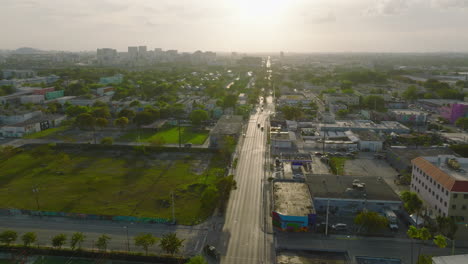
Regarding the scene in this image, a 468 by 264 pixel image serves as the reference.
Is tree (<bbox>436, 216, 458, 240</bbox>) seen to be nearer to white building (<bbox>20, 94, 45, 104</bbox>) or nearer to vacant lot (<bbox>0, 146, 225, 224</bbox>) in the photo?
vacant lot (<bbox>0, 146, 225, 224</bbox>)

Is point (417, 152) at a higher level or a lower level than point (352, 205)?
higher

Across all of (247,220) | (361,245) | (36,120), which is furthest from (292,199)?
(36,120)

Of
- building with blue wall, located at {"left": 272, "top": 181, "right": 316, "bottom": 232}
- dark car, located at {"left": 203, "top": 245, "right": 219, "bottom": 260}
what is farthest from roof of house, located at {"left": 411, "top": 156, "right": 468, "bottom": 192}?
dark car, located at {"left": 203, "top": 245, "right": 219, "bottom": 260}

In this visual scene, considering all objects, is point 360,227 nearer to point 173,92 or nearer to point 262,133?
point 262,133

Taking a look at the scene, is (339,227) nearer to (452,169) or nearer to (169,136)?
(452,169)

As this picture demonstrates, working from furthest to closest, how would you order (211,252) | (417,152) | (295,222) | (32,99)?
(32,99)
(417,152)
(295,222)
(211,252)

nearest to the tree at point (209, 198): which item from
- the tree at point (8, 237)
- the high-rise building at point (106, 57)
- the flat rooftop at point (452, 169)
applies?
the tree at point (8, 237)
